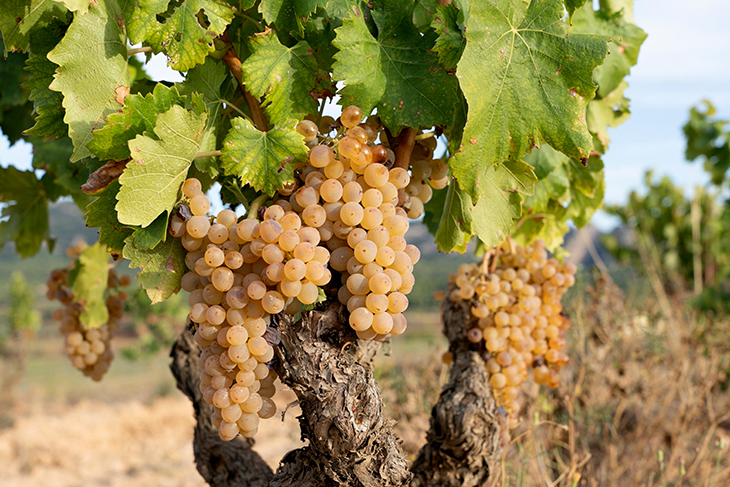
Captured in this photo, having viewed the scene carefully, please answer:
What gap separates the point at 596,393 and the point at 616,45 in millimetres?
2809

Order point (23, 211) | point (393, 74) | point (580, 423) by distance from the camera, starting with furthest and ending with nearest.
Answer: point (580, 423)
point (23, 211)
point (393, 74)

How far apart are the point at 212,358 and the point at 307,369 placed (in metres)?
0.21

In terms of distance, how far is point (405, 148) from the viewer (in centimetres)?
132

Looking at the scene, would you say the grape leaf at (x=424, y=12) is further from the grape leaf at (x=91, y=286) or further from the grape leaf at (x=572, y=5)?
the grape leaf at (x=91, y=286)

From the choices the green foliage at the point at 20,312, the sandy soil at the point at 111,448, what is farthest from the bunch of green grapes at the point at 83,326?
the green foliage at the point at 20,312

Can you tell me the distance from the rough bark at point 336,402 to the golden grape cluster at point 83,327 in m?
1.23

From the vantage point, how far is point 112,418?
806cm

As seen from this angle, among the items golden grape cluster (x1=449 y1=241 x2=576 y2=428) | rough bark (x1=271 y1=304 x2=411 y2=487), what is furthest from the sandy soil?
rough bark (x1=271 y1=304 x2=411 y2=487)

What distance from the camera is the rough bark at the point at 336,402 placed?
4.13 ft

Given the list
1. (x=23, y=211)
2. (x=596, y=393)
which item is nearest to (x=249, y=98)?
(x=23, y=211)

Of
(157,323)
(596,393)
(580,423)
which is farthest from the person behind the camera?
(157,323)

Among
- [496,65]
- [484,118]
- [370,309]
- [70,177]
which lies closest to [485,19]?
[496,65]

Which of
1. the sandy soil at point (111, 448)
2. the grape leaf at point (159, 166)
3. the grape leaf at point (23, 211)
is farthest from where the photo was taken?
the sandy soil at point (111, 448)

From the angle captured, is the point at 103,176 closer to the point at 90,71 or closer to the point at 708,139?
the point at 90,71
